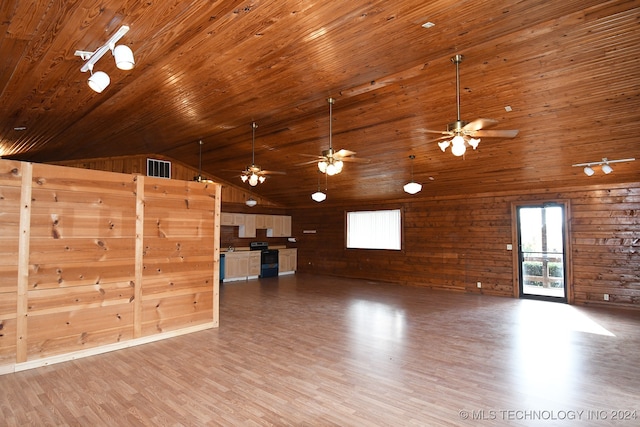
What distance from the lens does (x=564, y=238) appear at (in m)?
7.15

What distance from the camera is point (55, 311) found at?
371 centimetres

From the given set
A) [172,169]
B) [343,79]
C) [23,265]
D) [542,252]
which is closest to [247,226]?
[172,169]

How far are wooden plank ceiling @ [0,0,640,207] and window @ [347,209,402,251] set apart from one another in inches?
117

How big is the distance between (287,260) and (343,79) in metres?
8.53

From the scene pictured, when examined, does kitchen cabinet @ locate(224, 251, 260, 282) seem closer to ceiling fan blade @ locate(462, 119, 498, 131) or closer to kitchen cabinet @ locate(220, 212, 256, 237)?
kitchen cabinet @ locate(220, 212, 256, 237)

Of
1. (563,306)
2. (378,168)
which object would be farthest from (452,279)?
(378,168)

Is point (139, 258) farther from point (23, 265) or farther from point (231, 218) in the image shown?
point (231, 218)

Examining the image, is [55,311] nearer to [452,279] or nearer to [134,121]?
[134,121]

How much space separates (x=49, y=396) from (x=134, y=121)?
12.9ft

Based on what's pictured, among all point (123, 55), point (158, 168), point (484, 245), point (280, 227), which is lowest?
point (484, 245)

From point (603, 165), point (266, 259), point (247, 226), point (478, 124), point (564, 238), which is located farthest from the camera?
point (266, 259)

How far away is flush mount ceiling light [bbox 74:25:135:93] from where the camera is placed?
243cm

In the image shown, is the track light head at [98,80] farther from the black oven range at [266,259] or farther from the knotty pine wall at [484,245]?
the black oven range at [266,259]

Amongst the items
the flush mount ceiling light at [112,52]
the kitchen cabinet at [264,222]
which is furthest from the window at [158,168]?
the flush mount ceiling light at [112,52]
